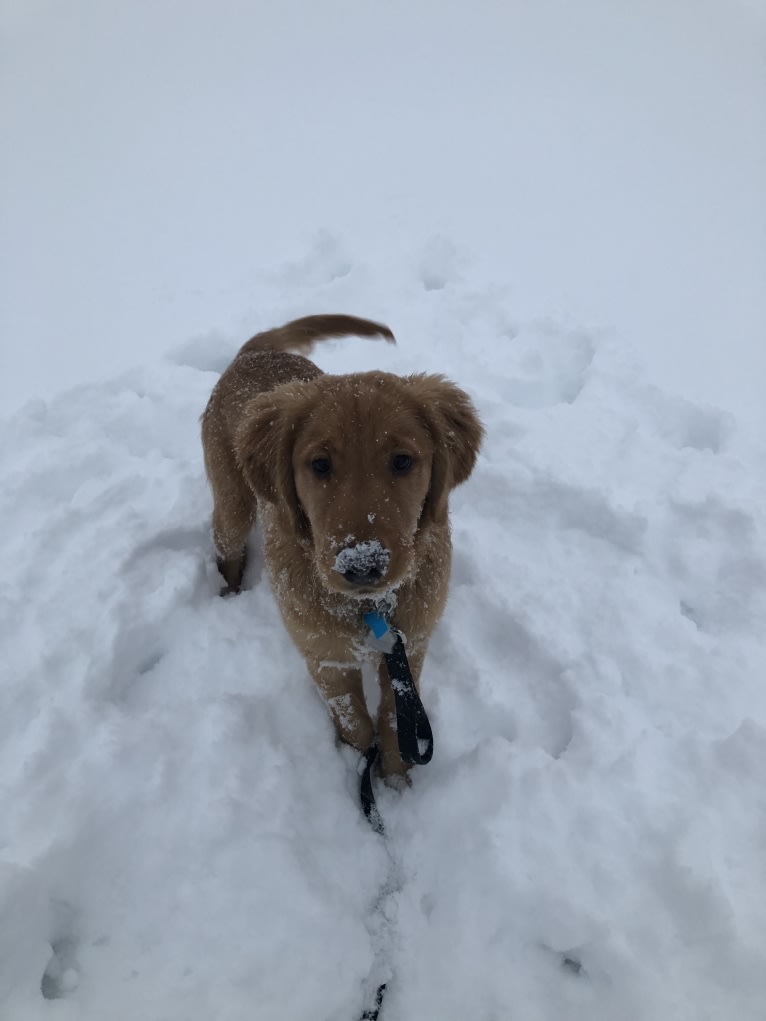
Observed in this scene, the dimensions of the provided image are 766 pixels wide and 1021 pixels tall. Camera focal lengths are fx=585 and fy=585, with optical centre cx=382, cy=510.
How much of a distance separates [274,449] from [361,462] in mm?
363

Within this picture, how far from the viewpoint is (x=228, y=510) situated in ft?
8.50

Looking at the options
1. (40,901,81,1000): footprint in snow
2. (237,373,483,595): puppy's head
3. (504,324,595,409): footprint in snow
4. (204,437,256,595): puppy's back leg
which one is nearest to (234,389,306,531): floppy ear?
(237,373,483,595): puppy's head

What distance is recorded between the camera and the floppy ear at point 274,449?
1.91 metres

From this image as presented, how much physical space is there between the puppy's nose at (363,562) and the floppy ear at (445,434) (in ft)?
1.38

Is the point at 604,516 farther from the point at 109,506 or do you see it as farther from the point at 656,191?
the point at 656,191

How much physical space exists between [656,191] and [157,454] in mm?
5388

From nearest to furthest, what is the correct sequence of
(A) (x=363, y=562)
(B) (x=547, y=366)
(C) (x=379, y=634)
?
(A) (x=363, y=562) < (C) (x=379, y=634) < (B) (x=547, y=366)

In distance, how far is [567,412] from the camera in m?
3.44

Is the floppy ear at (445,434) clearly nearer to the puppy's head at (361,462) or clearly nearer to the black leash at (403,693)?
the puppy's head at (361,462)

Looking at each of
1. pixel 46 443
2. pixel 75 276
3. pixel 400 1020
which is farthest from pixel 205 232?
pixel 400 1020

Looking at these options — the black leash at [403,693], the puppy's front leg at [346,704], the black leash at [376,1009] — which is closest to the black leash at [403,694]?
the black leash at [403,693]

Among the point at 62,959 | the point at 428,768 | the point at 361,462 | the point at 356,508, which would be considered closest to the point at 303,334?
the point at 361,462

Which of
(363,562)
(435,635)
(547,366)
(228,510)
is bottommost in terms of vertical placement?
(435,635)

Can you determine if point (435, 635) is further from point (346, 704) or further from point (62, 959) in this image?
point (62, 959)
